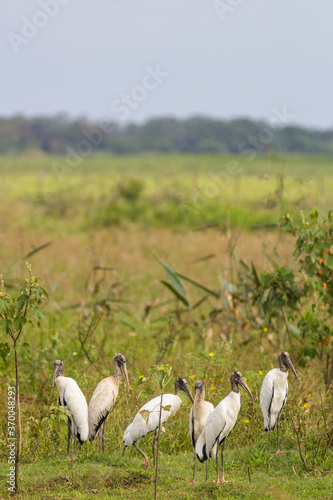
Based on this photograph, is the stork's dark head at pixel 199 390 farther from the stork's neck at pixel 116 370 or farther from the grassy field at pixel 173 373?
the stork's neck at pixel 116 370

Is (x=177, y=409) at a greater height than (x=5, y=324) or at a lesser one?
lesser

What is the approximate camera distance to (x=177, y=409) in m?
4.25

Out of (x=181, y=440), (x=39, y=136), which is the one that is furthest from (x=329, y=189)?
(x=39, y=136)

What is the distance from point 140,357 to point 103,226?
38.9 ft

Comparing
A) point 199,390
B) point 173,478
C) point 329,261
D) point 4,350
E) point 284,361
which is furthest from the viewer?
point 329,261

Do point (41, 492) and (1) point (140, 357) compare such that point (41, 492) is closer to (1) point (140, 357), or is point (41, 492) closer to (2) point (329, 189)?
(1) point (140, 357)

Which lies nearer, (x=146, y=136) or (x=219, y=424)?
(x=219, y=424)

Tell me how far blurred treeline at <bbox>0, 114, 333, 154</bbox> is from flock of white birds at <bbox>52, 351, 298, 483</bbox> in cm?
4009

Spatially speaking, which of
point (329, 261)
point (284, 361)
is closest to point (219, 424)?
point (284, 361)

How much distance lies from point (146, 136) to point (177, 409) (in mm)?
55806

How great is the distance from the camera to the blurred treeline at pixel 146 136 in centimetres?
4769

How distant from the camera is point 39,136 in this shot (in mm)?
54156

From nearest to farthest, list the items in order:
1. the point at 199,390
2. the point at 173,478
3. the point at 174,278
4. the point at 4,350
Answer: the point at 4,350 → the point at 199,390 → the point at 173,478 → the point at 174,278

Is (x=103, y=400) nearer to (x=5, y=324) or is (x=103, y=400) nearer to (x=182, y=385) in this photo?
(x=182, y=385)
